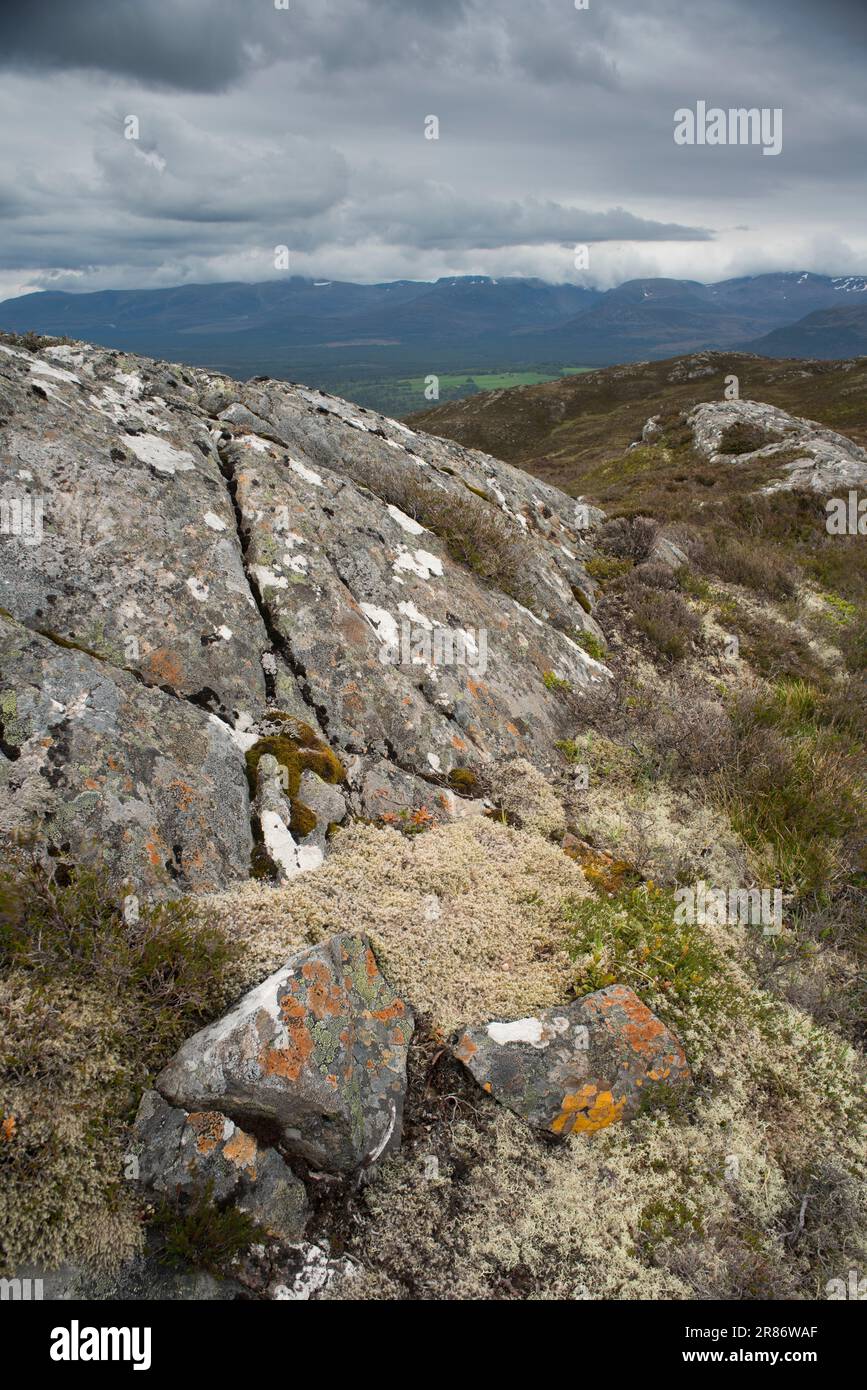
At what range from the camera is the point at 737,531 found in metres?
20.8

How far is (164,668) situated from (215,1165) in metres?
4.21

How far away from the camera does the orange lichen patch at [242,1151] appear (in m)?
3.71

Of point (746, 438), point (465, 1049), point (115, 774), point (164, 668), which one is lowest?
point (465, 1049)

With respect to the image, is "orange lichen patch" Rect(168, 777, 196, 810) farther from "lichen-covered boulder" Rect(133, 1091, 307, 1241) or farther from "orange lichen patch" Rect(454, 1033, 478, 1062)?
"orange lichen patch" Rect(454, 1033, 478, 1062)

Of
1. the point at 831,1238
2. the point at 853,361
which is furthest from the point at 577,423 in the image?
the point at 831,1238

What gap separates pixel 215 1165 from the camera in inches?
144

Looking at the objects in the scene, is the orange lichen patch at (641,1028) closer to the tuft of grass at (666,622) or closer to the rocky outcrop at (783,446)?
the tuft of grass at (666,622)

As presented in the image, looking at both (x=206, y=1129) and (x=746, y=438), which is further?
(x=746, y=438)

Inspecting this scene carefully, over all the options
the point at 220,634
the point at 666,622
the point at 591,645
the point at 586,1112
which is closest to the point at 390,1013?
the point at 586,1112

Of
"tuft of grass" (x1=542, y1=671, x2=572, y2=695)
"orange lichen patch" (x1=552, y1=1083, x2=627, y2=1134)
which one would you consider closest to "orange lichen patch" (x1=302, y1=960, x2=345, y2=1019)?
"orange lichen patch" (x1=552, y1=1083, x2=627, y2=1134)

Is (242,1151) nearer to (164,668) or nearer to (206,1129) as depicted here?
(206,1129)

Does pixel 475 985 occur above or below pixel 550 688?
below

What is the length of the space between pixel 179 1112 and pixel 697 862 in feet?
17.6

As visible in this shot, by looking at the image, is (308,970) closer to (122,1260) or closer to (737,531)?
(122,1260)
